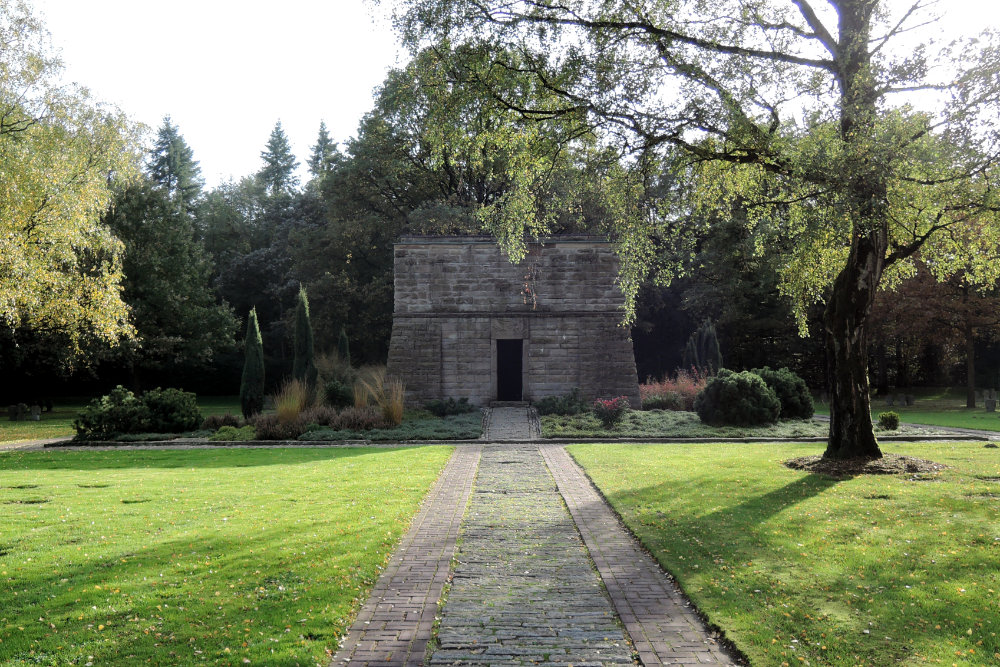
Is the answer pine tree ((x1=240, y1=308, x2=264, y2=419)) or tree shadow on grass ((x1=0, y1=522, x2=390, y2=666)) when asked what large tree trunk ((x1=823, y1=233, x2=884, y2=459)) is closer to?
tree shadow on grass ((x1=0, y1=522, x2=390, y2=666))

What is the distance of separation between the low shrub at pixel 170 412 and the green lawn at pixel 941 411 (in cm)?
2093

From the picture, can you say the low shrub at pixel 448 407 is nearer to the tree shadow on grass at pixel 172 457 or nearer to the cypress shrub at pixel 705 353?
the tree shadow on grass at pixel 172 457

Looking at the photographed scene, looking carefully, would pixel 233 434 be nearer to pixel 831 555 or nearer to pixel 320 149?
pixel 831 555

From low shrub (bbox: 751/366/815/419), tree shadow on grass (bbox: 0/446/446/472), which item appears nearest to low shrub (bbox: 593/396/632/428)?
low shrub (bbox: 751/366/815/419)

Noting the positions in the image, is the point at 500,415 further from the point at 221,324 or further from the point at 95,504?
the point at 221,324

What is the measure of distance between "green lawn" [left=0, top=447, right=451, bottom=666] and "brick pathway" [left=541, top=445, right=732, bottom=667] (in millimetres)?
1963

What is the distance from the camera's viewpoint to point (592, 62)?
409 inches

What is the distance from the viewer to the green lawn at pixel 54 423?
20625 mm

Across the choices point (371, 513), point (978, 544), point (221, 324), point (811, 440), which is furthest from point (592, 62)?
point (221, 324)

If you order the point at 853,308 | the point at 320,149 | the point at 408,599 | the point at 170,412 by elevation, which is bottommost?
the point at 408,599

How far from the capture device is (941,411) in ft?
86.4

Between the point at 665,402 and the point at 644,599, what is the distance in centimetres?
1915

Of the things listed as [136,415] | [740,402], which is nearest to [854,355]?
[740,402]

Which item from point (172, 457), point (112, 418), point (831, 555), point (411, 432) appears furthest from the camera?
point (112, 418)
